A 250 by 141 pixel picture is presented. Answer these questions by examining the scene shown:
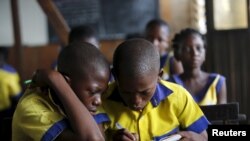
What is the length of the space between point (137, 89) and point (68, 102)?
24cm

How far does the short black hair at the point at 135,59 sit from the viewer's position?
1421mm

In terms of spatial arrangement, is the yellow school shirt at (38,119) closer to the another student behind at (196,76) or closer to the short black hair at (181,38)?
the another student behind at (196,76)

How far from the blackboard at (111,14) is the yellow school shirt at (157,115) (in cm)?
434

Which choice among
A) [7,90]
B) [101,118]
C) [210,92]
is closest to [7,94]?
Result: [7,90]

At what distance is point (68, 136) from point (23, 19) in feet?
16.8

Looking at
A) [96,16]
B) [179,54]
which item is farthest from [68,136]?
[96,16]

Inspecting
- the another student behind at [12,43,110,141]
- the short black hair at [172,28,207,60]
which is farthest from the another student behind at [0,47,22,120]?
the another student behind at [12,43,110,141]

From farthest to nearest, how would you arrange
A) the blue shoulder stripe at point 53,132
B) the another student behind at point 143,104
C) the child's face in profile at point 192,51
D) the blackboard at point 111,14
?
the blackboard at point 111,14 → the child's face in profile at point 192,51 → the another student behind at point 143,104 → the blue shoulder stripe at point 53,132

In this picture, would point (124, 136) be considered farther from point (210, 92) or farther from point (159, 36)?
point (159, 36)

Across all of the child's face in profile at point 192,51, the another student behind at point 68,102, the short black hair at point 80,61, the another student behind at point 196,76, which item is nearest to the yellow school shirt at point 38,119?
the another student behind at point 68,102

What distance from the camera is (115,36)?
5.96 meters

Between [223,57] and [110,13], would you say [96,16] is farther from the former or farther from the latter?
[223,57]

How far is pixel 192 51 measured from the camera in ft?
8.80

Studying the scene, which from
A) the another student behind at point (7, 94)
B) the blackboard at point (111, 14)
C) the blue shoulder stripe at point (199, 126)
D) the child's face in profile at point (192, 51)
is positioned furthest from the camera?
the blackboard at point (111, 14)
